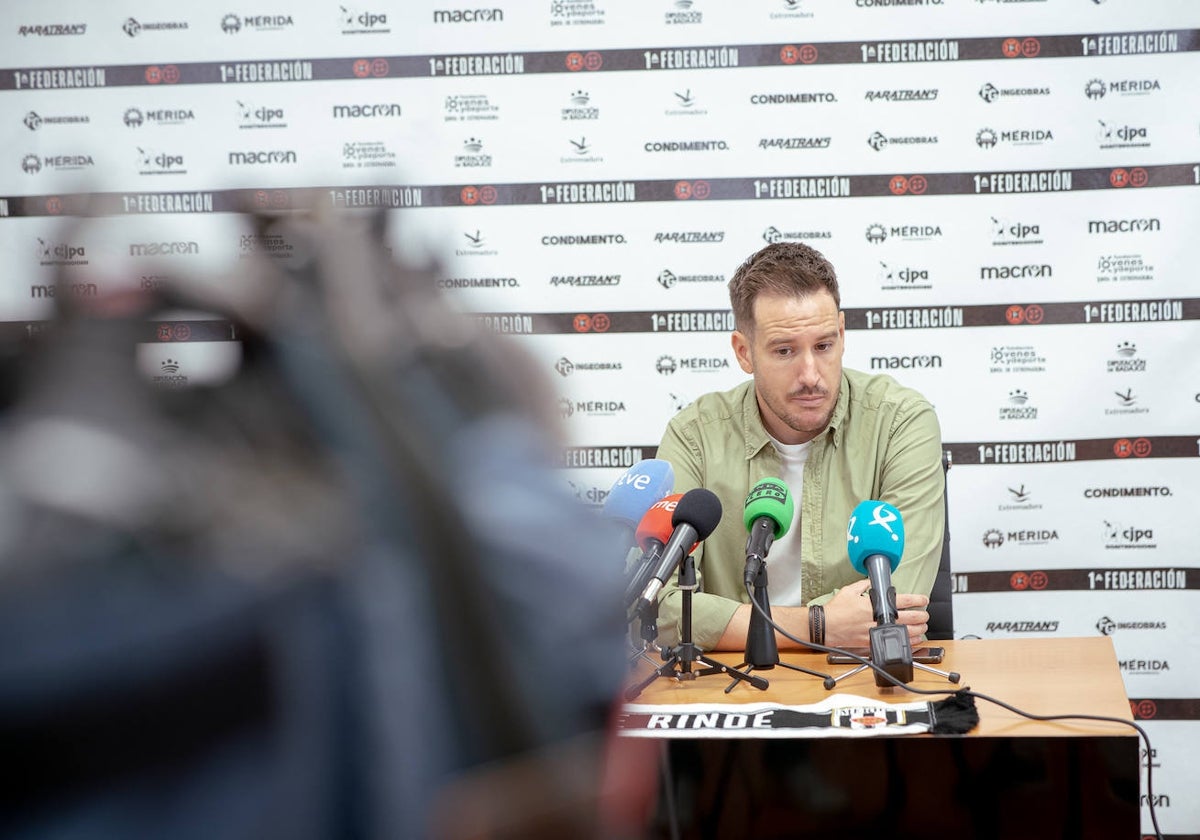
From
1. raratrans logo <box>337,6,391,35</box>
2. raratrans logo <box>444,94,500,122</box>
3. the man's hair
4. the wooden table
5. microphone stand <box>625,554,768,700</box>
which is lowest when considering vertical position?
the wooden table

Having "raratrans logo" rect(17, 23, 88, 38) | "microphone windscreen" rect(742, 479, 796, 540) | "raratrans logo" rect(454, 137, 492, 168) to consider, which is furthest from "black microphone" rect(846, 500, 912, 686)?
"raratrans logo" rect(17, 23, 88, 38)

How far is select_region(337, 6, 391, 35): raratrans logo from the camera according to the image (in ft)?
11.5

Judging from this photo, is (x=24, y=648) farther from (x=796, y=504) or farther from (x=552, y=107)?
(x=552, y=107)

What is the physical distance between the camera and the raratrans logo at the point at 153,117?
11.7ft

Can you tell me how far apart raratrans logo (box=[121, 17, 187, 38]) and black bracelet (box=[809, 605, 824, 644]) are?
3.05 metres

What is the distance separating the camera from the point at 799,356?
2504 millimetres

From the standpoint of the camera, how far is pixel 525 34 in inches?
136

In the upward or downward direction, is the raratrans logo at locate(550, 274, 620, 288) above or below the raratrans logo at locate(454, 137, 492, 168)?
below

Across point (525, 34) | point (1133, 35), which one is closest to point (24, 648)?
→ point (525, 34)

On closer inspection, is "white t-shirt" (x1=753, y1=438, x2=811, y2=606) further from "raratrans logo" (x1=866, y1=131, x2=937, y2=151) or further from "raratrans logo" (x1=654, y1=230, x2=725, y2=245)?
"raratrans logo" (x1=866, y1=131, x2=937, y2=151)

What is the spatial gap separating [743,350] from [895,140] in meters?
1.20

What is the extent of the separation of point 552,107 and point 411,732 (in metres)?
3.40

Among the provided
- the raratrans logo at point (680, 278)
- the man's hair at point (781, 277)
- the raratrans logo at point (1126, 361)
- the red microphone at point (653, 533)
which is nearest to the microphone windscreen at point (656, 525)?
the red microphone at point (653, 533)

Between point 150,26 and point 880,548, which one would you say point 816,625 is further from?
point 150,26
